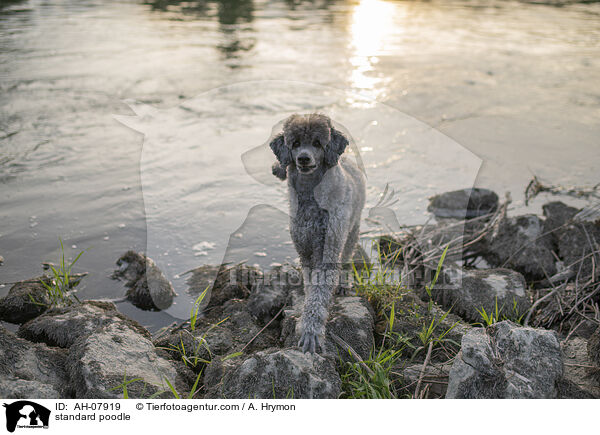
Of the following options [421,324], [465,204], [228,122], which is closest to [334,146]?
[421,324]

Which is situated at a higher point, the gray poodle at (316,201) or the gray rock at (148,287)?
the gray poodle at (316,201)

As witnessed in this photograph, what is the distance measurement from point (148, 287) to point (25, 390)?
2.11m

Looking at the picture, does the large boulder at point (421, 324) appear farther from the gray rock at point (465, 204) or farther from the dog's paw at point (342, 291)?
the gray rock at point (465, 204)

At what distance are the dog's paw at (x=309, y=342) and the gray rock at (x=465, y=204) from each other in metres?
4.00

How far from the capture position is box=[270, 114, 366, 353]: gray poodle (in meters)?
3.59

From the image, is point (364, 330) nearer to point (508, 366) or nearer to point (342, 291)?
point (342, 291)

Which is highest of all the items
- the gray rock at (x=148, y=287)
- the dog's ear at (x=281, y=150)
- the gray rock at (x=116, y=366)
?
the dog's ear at (x=281, y=150)

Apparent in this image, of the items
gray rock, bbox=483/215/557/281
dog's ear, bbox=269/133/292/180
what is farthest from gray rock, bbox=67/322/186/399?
gray rock, bbox=483/215/557/281

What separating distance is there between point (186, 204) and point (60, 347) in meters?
3.53

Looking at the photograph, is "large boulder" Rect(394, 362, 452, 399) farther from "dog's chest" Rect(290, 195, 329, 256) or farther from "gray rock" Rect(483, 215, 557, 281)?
"gray rock" Rect(483, 215, 557, 281)

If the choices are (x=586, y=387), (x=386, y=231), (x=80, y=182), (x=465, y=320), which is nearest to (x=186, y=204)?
(x=80, y=182)

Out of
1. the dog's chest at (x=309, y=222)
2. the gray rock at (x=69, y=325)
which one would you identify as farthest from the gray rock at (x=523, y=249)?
the gray rock at (x=69, y=325)

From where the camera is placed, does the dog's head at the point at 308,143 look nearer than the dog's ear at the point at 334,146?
Yes
